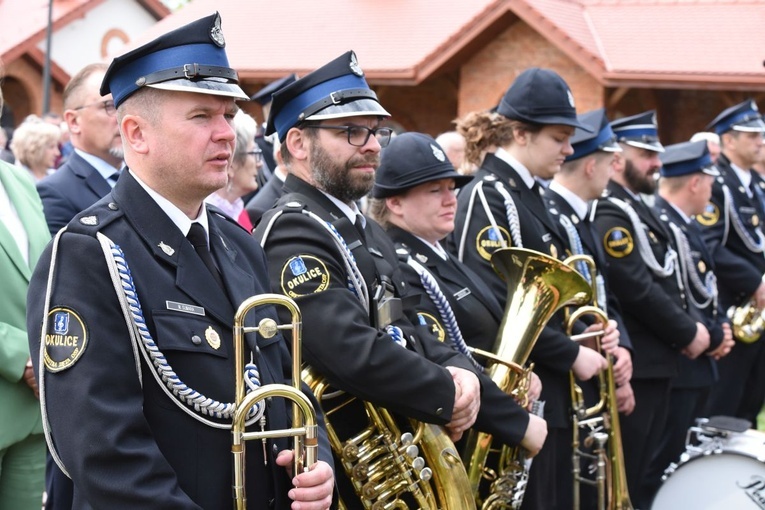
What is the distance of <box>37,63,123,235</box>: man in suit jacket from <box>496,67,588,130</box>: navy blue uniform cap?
6.88 feet

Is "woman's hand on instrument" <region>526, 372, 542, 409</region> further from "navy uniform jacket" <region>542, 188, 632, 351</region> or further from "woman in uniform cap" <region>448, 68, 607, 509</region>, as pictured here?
"navy uniform jacket" <region>542, 188, 632, 351</region>

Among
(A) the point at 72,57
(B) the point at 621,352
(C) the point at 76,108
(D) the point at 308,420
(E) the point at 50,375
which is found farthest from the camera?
(A) the point at 72,57

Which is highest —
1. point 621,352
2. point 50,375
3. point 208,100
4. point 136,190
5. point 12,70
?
point 12,70

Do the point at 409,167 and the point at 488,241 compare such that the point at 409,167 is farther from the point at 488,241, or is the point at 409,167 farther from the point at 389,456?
the point at 389,456

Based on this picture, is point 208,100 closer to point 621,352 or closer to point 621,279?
point 621,352

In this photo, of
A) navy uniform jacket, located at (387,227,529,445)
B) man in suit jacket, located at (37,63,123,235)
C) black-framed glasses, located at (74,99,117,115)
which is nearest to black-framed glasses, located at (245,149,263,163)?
man in suit jacket, located at (37,63,123,235)

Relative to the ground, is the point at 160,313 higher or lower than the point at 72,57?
lower

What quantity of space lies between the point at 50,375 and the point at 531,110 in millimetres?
3615

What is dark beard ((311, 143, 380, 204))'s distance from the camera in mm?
4078

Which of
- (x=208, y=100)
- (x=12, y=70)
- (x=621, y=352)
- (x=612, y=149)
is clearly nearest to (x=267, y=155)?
(x=612, y=149)

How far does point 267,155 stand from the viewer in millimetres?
8633

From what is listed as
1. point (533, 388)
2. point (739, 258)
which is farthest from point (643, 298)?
point (739, 258)

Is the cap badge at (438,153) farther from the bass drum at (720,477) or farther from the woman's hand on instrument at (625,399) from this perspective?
the bass drum at (720,477)

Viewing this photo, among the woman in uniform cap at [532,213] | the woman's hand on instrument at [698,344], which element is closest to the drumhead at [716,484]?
the woman in uniform cap at [532,213]
